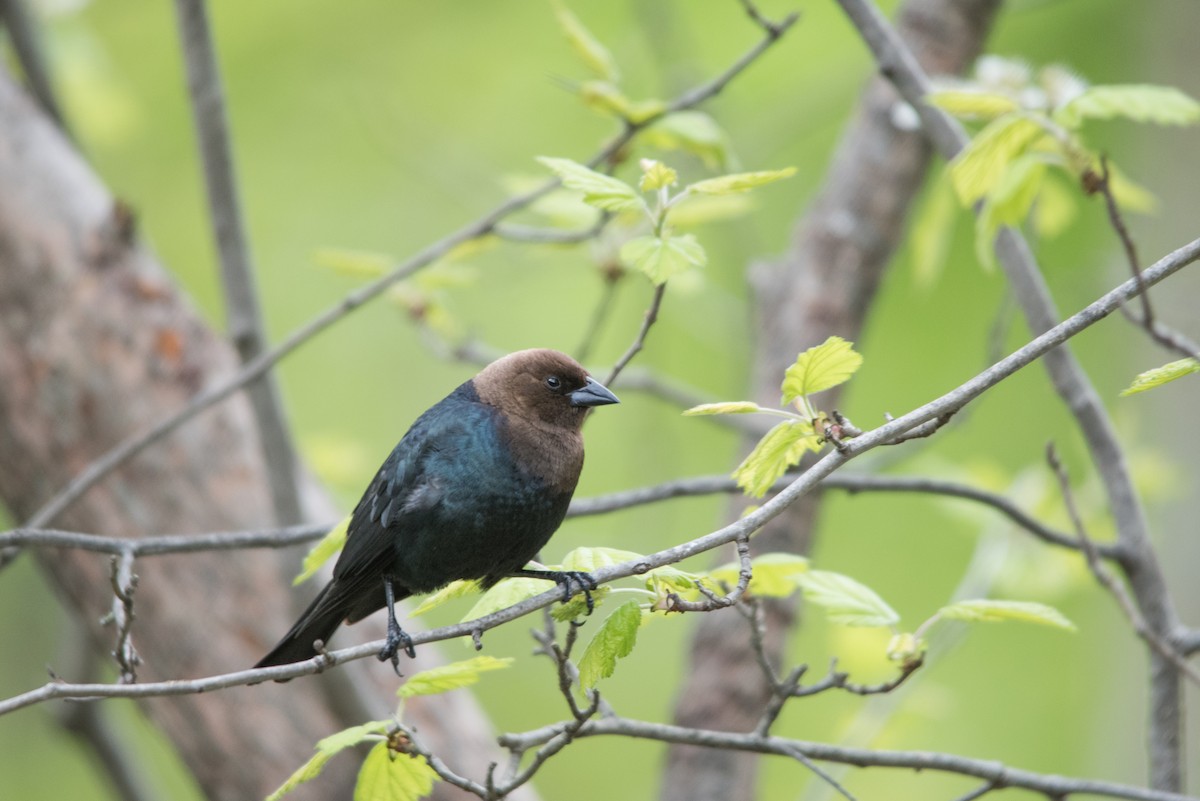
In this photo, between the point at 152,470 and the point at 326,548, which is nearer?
the point at 326,548

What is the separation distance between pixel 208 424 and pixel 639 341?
163cm

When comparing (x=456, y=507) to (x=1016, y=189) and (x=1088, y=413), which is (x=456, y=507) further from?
(x=1088, y=413)

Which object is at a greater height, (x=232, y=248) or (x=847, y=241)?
(x=232, y=248)

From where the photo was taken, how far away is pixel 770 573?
209cm

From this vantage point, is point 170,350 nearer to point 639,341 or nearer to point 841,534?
point 639,341

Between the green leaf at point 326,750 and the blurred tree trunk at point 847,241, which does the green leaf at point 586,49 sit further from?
the green leaf at point 326,750

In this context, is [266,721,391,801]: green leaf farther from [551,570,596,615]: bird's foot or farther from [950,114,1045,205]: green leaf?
[950,114,1045,205]: green leaf

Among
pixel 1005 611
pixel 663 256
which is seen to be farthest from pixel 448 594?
pixel 1005 611

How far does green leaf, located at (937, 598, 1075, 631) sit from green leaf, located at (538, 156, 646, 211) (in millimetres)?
783

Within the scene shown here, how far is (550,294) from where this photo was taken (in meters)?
7.04

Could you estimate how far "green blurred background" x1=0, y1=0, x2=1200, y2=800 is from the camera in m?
5.13

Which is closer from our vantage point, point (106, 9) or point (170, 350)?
point (170, 350)

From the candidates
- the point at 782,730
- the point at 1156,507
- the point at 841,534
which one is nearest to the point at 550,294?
the point at 841,534

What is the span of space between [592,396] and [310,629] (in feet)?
2.44
